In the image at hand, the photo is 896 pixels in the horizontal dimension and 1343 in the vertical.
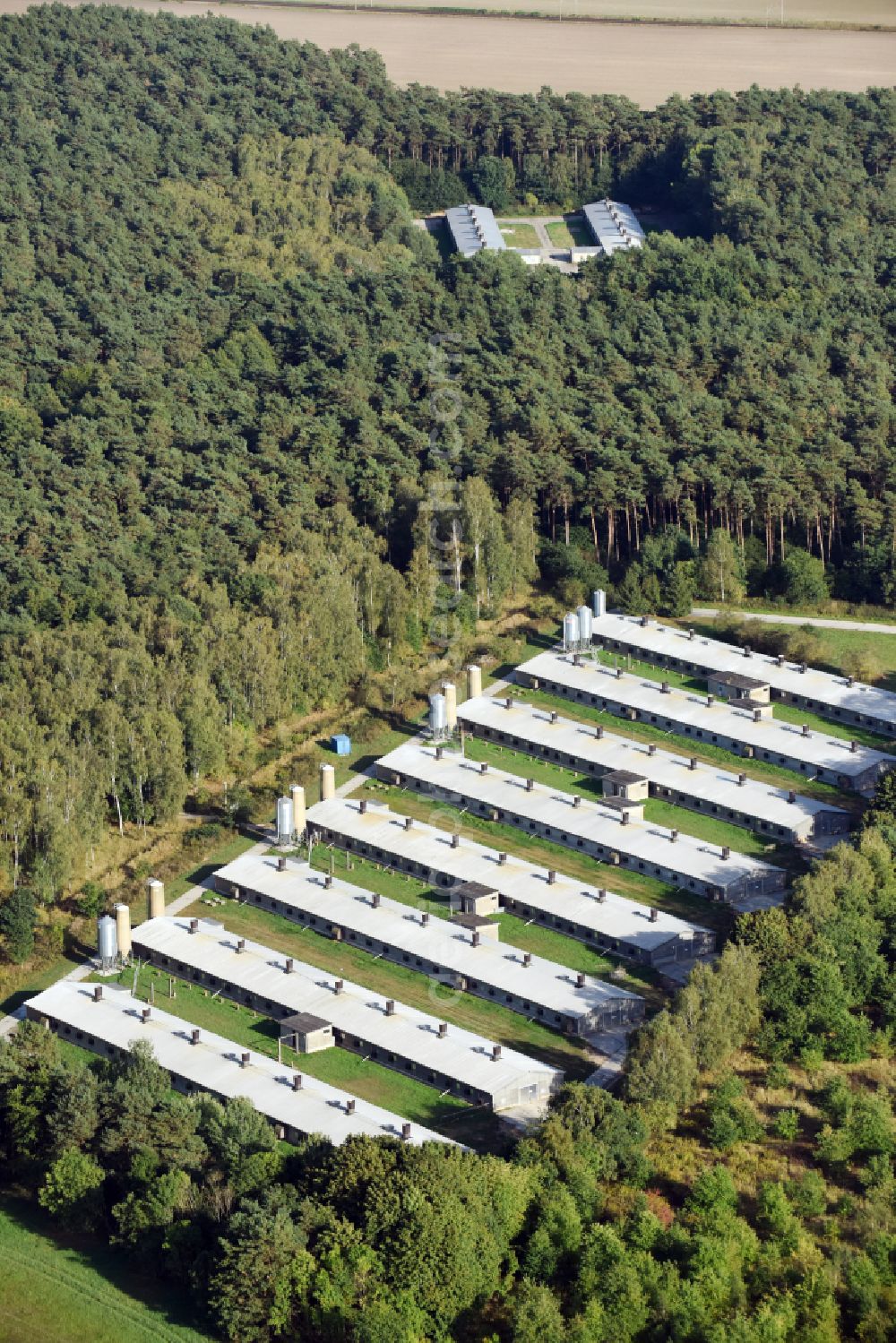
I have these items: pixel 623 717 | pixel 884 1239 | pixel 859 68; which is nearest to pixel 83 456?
pixel 623 717

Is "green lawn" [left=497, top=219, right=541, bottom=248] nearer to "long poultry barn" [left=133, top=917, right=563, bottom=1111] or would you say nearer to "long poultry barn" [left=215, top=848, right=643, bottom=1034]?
"long poultry barn" [left=215, top=848, right=643, bottom=1034]

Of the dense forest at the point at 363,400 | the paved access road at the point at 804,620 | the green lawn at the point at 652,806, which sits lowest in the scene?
the green lawn at the point at 652,806

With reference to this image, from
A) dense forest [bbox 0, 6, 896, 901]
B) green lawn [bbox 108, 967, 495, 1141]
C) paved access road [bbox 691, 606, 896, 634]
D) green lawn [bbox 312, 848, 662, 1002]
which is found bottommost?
green lawn [bbox 108, 967, 495, 1141]

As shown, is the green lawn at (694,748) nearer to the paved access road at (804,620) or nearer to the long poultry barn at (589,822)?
the long poultry barn at (589,822)

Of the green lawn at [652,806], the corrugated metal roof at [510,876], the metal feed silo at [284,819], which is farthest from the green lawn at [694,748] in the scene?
the metal feed silo at [284,819]

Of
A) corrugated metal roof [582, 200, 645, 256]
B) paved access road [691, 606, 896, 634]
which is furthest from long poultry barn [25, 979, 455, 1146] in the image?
corrugated metal roof [582, 200, 645, 256]
